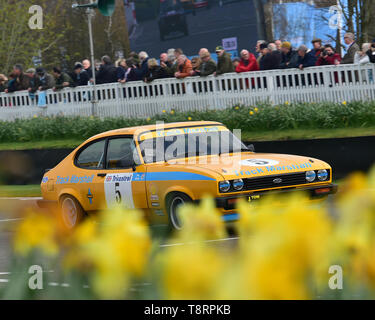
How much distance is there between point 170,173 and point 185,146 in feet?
3.07

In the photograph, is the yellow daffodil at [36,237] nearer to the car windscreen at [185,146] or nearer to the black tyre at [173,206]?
the black tyre at [173,206]

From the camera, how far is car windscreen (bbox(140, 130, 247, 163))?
10.5 m

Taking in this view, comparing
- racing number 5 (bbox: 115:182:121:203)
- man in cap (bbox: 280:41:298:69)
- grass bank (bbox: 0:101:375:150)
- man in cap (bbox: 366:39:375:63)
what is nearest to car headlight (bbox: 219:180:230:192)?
racing number 5 (bbox: 115:182:121:203)

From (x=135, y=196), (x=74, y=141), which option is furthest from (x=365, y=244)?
(x=74, y=141)

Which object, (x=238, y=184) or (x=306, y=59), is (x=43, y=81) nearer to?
(x=306, y=59)

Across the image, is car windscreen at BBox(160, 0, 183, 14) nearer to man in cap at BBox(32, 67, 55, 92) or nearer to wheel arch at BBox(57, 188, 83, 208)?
man in cap at BBox(32, 67, 55, 92)

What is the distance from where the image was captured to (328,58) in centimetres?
1750

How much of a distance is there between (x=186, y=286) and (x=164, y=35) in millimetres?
39196

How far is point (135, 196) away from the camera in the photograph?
10.2 m

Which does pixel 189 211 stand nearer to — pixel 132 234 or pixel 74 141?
pixel 132 234

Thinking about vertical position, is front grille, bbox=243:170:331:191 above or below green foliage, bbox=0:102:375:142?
below

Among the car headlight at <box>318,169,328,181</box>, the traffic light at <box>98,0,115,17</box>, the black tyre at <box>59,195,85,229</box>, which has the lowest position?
the black tyre at <box>59,195,85,229</box>

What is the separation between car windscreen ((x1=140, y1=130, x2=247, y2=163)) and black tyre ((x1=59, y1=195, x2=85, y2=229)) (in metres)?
1.35

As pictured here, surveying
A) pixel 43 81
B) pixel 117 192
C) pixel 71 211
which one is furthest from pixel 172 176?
pixel 43 81
